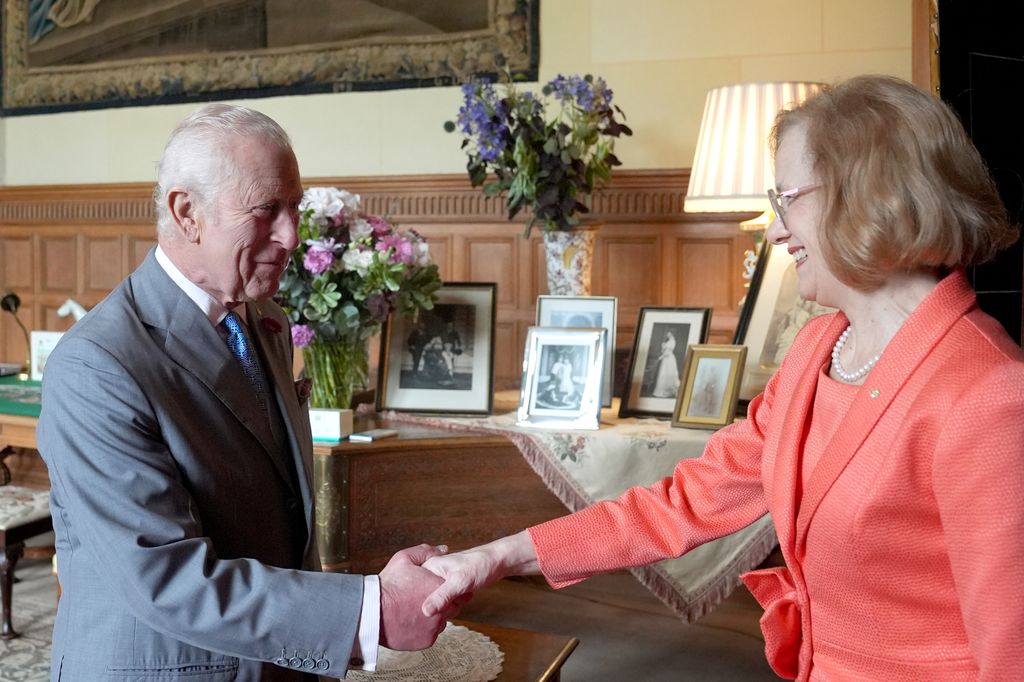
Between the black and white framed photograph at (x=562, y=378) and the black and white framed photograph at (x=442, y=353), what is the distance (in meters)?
0.18

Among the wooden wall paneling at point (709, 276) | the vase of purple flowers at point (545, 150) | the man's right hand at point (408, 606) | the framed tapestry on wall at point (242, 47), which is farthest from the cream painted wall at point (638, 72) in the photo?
the man's right hand at point (408, 606)

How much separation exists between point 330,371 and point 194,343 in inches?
64.8

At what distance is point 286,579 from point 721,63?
3.35 m

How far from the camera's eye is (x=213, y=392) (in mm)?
1770

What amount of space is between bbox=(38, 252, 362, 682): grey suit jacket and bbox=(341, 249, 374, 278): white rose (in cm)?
146

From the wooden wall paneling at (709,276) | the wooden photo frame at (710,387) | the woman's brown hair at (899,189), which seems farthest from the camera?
the wooden wall paneling at (709,276)

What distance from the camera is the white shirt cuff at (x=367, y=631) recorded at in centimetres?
175

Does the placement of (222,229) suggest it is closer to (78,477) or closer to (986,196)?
(78,477)

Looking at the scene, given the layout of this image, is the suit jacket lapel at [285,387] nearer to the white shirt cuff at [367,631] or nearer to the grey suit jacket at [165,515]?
the grey suit jacket at [165,515]

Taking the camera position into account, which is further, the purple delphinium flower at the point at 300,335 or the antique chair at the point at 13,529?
the antique chair at the point at 13,529

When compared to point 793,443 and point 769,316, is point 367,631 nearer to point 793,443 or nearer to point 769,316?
point 793,443

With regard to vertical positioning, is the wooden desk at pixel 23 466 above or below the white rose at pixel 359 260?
below

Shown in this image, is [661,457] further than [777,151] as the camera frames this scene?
Yes

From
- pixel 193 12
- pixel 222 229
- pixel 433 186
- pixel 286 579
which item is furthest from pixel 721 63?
pixel 286 579
